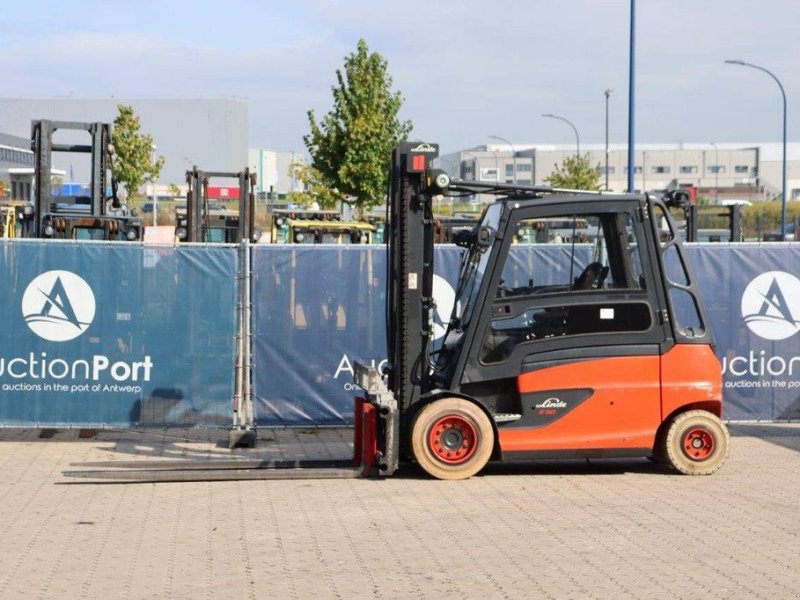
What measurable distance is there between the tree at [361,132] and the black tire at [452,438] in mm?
34459

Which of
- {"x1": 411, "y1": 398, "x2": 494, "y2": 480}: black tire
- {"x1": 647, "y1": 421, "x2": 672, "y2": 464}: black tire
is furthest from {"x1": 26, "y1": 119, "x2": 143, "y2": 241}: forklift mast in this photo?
{"x1": 647, "y1": 421, "x2": 672, "y2": 464}: black tire

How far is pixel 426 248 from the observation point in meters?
11.5

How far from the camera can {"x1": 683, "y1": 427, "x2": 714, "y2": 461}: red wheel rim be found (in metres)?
11.2

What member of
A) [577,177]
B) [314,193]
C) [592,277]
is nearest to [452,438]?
[592,277]

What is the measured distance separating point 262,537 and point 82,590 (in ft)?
5.56

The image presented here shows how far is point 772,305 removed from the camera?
46.8 ft

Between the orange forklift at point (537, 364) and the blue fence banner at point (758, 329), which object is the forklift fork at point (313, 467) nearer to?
the orange forklift at point (537, 364)

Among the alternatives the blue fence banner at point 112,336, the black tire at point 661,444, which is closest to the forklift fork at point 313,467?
the blue fence banner at point 112,336

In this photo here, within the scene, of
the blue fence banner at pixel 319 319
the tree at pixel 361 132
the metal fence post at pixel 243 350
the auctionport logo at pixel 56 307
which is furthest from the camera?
the tree at pixel 361 132

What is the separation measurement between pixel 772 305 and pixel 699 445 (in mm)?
3591

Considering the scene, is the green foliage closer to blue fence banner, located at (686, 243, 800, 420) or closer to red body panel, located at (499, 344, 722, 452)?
blue fence banner, located at (686, 243, 800, 420)

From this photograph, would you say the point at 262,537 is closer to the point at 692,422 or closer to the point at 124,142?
the point at 692,422

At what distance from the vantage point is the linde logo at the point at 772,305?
14250 millimetres

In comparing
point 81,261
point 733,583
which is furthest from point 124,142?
point 733,583
